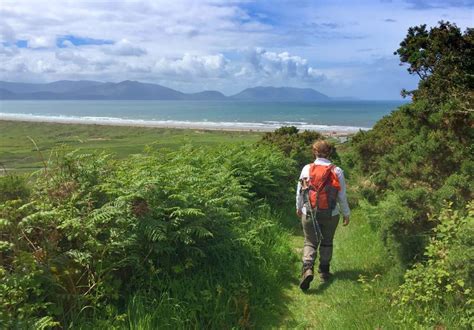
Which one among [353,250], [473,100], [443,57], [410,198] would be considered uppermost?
[443,57]

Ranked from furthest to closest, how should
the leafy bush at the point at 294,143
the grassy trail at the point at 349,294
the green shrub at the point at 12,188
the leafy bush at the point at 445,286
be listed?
the leafy bush at the point at 294,143, the green shrub at the point at 12,188, the grassy trail at the point at 349,294, the leafy bush at the point at 445,286

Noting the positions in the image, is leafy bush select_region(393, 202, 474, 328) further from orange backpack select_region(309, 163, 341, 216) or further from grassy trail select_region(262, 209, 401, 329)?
orange backpack select_region(309, 163, 341, 216)

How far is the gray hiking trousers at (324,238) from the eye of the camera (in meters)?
6.67

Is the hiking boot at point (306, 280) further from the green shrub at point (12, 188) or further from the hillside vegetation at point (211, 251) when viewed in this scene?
the green shrub at point (12, 188)

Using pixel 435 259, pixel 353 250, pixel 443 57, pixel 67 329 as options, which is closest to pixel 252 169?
pixel 353 250

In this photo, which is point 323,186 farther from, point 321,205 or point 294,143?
point 294,143

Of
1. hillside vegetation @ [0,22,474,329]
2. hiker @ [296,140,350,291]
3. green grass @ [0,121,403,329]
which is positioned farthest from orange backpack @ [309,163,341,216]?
green grass @ [0,121,403,329]

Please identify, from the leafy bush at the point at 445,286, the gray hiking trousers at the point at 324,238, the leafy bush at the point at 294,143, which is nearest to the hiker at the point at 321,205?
the gray hiking trousers at the point at 324,238

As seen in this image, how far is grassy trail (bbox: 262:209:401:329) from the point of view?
5055 millimetres

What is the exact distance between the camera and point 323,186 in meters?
6.50

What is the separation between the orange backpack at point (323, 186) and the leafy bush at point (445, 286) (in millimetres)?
1708

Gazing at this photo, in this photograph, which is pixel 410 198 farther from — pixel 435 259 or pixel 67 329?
pixel 67 329

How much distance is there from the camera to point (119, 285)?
5.02 m

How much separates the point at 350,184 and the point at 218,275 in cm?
872
